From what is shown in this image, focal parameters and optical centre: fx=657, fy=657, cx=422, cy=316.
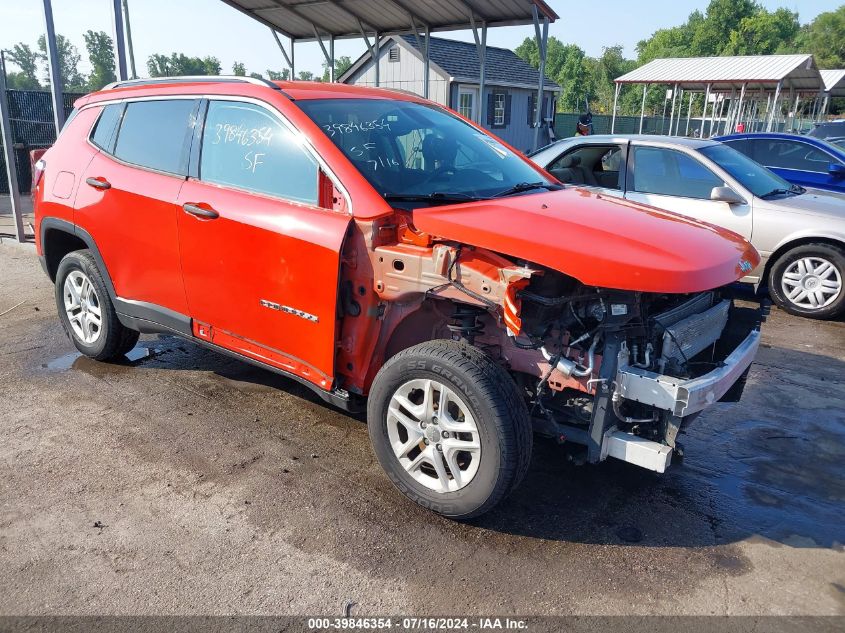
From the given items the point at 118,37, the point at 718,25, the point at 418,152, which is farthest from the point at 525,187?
the point at 718,25

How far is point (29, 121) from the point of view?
1366 centimetres

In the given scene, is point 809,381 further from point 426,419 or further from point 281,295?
point 281,295

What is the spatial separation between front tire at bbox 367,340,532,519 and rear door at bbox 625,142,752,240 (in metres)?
4.56

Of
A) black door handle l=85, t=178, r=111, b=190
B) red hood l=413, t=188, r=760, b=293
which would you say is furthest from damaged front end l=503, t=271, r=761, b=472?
black door handle l=85, t=178, r=111, b=190

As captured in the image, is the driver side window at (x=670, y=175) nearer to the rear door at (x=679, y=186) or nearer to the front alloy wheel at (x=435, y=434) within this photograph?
the rear door at (x=679, y=186)

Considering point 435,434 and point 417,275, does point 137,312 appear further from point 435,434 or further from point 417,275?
point 435,434

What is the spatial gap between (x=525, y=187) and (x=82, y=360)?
12.0ft

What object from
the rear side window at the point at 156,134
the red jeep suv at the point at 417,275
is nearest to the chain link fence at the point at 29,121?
the rear side window at the point at 156,134

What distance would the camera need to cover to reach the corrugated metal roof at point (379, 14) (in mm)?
9609

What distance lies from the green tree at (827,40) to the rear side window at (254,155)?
9461 centimetres

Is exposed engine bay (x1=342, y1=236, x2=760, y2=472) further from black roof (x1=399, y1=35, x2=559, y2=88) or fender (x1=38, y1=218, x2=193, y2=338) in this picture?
black roof (x1=399, y1=35, x2=559, y2=88)

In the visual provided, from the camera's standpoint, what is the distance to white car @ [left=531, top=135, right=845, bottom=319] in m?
6.40

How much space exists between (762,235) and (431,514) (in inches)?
198

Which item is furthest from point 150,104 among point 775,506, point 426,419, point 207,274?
point 775,506
